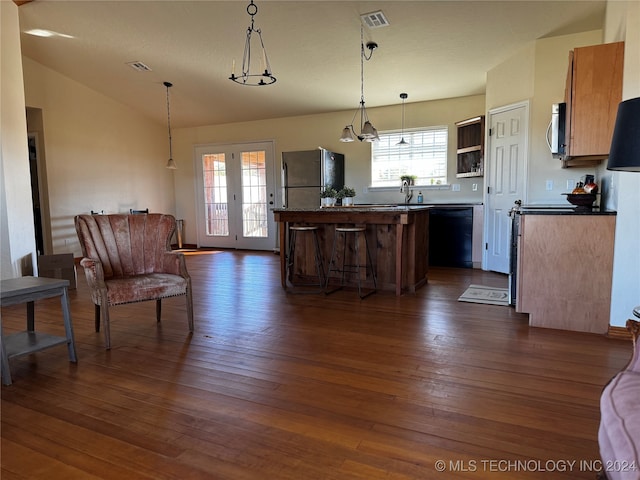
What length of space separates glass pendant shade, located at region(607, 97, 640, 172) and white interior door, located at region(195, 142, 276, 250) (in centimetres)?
663

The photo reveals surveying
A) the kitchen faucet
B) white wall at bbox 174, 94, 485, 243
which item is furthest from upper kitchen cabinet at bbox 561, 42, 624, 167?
the kitchen faucet

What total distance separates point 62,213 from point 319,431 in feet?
21.4

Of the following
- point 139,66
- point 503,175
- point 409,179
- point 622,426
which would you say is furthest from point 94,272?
point 409,179

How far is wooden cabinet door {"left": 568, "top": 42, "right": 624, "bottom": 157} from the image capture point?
292 cm

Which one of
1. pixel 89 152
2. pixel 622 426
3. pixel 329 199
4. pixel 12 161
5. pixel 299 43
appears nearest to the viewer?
pixel 622 426

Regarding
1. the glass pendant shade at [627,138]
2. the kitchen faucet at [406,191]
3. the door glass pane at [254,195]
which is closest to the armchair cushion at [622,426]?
the glass pendant shade at [627,138]

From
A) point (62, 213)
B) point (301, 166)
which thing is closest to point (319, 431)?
point (301, 166)

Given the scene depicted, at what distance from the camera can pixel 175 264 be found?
319 centimetres

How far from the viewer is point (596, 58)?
296 centimetres

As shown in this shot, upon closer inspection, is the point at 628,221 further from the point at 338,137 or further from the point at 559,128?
the point at 338,137

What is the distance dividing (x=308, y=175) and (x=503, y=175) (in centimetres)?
311

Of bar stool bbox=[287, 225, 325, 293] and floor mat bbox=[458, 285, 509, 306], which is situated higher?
bar stool bbox=[287, 225, 325, 293]

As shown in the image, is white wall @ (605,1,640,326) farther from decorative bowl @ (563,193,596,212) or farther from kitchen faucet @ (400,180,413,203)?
kitchen faucet @ (400,180,413,203)

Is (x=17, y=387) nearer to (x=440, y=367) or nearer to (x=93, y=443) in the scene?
(x=93, y=443)
